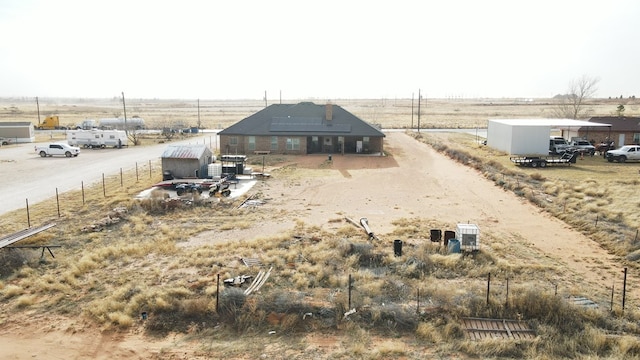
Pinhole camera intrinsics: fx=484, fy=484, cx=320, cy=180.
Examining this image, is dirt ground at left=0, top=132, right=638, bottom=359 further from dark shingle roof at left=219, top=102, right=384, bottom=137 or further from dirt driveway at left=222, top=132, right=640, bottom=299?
dark shingle roof at left=219, top=102, right=384, bottom=137

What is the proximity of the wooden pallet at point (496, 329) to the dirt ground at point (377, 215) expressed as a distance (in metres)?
4.17

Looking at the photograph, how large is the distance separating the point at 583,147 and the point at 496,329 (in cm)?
3767

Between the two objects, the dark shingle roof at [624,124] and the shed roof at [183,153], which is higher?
the dark shingle roof at [624,124]

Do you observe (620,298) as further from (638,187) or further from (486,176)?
(486,176)

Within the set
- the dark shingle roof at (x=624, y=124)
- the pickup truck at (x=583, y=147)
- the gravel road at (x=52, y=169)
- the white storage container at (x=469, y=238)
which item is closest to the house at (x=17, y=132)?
the gravel road at (x=52, y=169)

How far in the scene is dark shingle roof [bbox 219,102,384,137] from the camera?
4775 centimetres

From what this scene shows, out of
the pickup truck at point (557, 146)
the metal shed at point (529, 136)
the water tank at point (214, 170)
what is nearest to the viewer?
the water tank at point (214, 170)

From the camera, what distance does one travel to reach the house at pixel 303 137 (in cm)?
4766

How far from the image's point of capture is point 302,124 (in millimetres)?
49000

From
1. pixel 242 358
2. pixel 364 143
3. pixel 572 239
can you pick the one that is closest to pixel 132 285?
pixel 242 358

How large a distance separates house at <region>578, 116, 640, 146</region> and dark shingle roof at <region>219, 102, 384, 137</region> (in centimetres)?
2127

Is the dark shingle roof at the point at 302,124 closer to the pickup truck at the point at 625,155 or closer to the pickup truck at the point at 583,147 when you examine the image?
the pickup truck at the point at 583,147

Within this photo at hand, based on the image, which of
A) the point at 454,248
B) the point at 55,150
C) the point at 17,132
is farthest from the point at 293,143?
the point at 17,132

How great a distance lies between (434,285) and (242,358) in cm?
696
